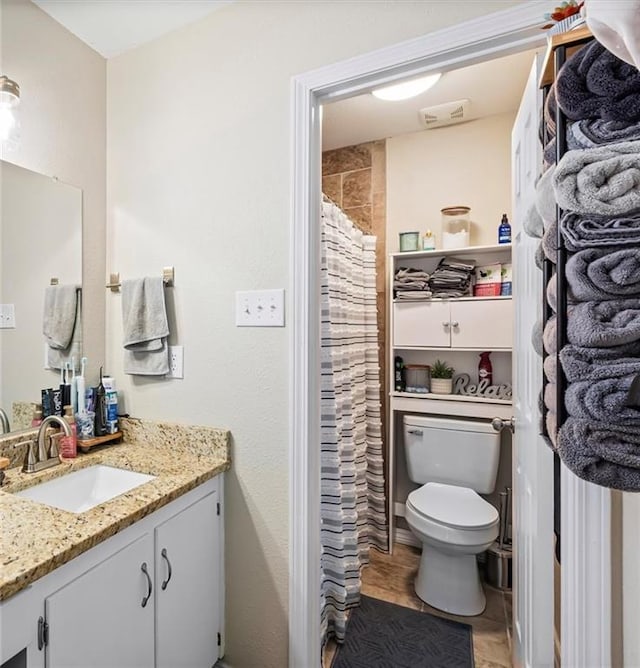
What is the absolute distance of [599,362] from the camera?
0.54m

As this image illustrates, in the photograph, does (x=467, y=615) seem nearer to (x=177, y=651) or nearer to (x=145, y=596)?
(x=177, y=651)

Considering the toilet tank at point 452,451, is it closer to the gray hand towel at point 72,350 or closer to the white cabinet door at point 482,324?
the white cabinet door at point 482,324

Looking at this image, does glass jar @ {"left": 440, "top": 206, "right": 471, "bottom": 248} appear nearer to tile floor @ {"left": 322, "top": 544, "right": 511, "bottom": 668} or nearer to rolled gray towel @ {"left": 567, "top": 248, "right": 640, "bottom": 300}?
rolled gray towel @ {"left": 567, "top": 248, "right": 640, "bottom": 300}

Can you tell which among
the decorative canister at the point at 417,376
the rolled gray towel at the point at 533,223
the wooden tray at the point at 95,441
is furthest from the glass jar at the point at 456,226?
the wooden tray at the point at 95,441

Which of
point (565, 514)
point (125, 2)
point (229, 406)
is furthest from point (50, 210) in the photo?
point (565, 514)

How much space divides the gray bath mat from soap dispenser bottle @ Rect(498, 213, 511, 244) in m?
1.91

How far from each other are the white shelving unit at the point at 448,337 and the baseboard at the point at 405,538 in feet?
0.20

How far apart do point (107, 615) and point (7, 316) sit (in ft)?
3.29

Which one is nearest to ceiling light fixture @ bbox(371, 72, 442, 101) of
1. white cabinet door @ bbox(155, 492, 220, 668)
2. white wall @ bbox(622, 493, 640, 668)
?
white wall @ bbox(622, 493, 640, 668)

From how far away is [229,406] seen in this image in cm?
141

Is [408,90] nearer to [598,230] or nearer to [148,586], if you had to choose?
[598,230]

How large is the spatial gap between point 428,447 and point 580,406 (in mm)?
1780

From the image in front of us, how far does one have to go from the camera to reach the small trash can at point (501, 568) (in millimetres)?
2004

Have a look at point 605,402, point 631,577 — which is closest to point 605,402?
A: point 605,402
